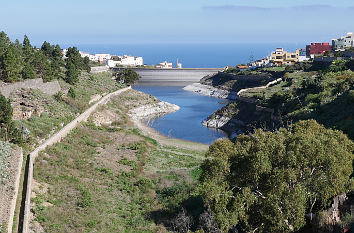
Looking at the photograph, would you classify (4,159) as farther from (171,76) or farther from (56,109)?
(171,76)

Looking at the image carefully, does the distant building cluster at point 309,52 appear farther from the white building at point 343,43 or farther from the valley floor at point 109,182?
the valley floor at point 109,182

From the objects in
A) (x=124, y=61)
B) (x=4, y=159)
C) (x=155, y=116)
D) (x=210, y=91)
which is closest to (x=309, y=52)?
(x=210, y=91)

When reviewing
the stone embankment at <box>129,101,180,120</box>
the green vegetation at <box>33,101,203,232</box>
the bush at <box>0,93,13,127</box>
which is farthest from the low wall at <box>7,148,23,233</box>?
the stone embankment at <box>129,101,180,120</box>

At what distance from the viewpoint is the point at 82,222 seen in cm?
1948

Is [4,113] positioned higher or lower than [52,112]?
higher

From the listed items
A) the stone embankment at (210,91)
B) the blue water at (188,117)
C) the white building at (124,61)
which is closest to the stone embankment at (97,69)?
the blue water at (188,117)

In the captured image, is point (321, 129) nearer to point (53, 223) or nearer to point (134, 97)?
point (53, 223)

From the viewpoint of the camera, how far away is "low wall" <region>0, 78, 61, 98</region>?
38.2m

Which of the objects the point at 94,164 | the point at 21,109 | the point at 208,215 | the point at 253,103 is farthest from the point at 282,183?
the point at 253,103

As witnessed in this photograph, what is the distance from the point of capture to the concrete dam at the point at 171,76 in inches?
4348

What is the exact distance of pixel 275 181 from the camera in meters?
15.5

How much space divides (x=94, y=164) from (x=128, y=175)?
261 cm

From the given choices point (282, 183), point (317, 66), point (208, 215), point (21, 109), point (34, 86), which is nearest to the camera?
point (282, 183)

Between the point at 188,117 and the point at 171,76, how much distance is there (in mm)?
47454
